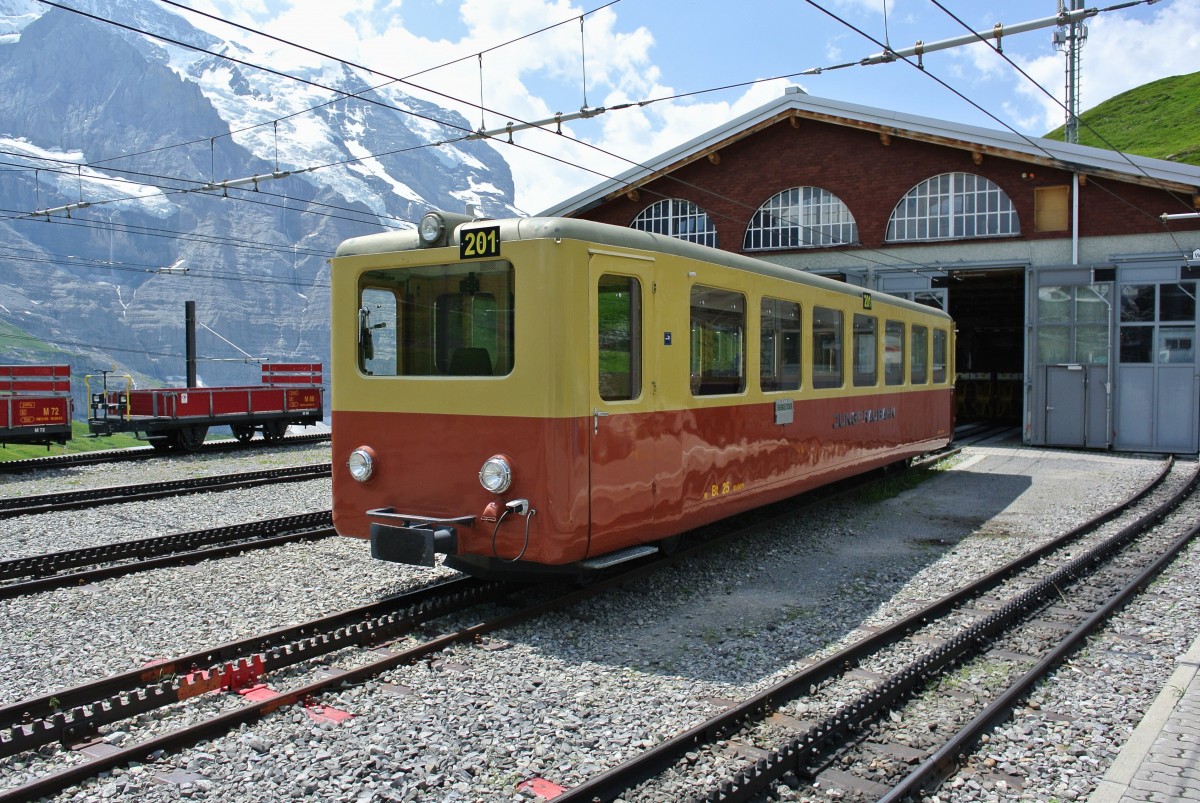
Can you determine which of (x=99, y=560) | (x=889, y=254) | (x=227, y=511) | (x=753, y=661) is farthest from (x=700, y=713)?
(x=889, y=254)

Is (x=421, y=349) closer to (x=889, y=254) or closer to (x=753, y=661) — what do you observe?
(x=753, y=661)

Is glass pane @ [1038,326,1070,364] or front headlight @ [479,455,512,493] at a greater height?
glass pane @ [1038,326,1070,364]

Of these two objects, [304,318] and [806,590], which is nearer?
[806,590]

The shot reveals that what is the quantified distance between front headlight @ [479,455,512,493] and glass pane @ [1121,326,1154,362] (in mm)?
18270

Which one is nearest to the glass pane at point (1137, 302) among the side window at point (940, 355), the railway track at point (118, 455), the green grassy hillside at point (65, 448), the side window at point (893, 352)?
the side window at point (940, 355)

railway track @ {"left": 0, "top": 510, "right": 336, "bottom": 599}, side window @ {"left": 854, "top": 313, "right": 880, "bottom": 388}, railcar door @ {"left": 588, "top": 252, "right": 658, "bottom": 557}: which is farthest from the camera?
side window @ {"left": 854, "top": 313, "right": 880, "bottom": 388}

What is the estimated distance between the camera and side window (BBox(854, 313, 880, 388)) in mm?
10281

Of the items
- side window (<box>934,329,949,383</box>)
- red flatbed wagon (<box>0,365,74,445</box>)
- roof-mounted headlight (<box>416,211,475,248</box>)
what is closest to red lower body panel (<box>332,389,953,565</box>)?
roof-mounted headlight (<box>416,211,475,248</box>)

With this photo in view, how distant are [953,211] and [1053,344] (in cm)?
429

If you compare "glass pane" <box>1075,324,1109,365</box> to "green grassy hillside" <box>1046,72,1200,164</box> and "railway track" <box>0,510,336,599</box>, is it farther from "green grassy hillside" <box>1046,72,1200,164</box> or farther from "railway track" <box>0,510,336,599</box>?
"green grassy hillside" <box>1046,72,1200,164</box>

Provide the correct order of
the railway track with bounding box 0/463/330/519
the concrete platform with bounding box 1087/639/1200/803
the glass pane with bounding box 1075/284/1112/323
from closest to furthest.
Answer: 1. the concrete platform with bounding box 1087/639/1200/803
2. the railway track with bounding box 0/463/330/519
3. the glass pane with bounding box 1075/284/1112/323

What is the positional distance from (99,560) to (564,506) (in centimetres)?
489

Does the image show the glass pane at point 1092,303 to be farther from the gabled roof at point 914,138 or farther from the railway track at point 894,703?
the railway track at point 894,703

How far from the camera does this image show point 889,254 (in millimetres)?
23047
